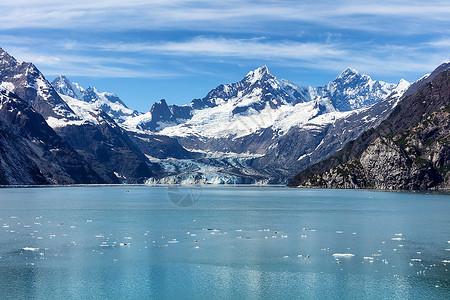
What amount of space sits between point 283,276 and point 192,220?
71820 millimetres

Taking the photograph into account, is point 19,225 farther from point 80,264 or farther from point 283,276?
point 283,276

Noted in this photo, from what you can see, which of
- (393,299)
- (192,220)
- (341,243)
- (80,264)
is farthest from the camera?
(192,220)

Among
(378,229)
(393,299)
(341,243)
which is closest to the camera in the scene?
(393,299)

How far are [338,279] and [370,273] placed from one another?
5.50 metres

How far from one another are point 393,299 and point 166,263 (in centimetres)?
3162

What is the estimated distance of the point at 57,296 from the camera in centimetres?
5909

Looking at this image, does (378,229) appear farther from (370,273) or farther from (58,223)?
(58,223)

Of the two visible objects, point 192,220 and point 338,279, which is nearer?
point 338,279

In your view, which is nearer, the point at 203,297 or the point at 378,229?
the point at 203,297

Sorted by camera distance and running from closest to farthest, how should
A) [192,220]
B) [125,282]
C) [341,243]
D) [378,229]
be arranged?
[125,282]
[341,243]
[378,229]
[192,220]

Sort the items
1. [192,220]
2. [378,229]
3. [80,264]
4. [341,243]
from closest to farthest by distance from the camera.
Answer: [80,264], [341,243], [378,229], [192,220]

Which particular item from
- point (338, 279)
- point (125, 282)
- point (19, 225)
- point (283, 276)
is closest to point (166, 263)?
point (125, 282)

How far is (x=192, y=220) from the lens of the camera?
13862cm

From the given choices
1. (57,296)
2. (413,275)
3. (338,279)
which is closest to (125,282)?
(57,296)
